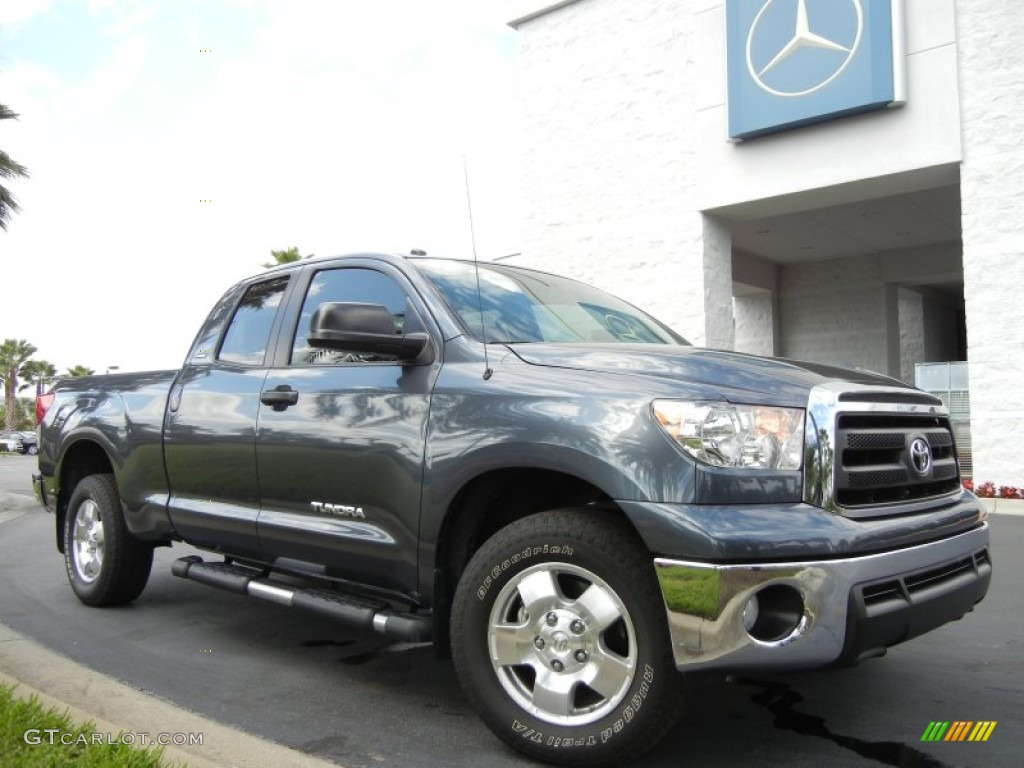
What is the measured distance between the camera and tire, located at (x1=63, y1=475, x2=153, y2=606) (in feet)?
17.3

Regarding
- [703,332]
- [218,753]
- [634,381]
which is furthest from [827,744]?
[703,332]

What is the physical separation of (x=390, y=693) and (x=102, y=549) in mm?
2491

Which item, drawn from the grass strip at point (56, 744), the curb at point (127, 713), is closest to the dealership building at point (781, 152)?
the curb at point (127, 713)

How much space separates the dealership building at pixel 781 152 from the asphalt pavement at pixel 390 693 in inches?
293

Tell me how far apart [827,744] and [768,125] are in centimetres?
1087

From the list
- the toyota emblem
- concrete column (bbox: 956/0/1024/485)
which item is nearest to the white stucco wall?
concrete column (bbox: 956/0/1024/485)

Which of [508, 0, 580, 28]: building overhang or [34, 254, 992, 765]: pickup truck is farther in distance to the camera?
[508, 0, 580, 28]: building overhang

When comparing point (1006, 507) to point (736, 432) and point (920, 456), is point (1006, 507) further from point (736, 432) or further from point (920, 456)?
point (736, 432)

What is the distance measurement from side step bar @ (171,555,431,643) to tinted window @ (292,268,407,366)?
3.38 feet

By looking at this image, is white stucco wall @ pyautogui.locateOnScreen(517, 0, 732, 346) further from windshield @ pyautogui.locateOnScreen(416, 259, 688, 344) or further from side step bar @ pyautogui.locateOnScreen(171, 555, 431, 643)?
side step bar @ pyautogui.locateOnScreen(171, 555, 431, 643)

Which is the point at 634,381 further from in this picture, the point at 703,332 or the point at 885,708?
the point at 703,332

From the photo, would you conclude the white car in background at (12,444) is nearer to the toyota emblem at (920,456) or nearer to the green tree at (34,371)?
the green tree at (34,371)

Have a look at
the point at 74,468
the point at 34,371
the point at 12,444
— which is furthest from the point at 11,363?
the point at 74,468

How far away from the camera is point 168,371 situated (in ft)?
16.7
